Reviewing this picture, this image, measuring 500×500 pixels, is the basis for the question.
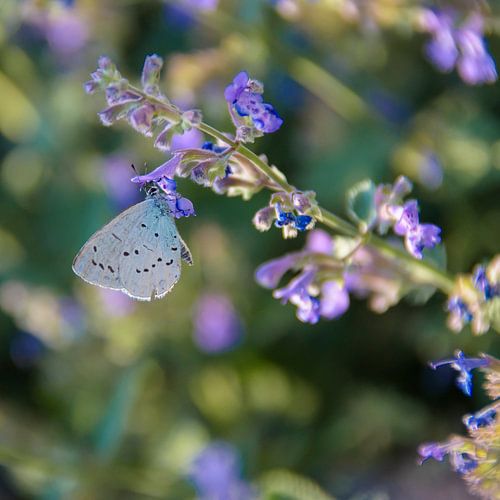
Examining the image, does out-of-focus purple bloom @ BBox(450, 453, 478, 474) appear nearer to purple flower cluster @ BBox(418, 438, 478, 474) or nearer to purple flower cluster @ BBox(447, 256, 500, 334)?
purple flower cluster @ BBox(418, 438, 478, 474)

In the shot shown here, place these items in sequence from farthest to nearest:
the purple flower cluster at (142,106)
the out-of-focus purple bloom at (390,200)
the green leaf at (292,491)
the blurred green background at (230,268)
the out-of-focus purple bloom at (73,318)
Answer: the out-of-focus purple bloom at (73,318), the blurred green background at (230,268), the green leaf at (292,491), the out-of-focus purple bloom at (390,200), the purple flower cluster at (142,106)

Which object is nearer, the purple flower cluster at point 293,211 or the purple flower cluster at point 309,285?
the purple flower cluster at point 293,211

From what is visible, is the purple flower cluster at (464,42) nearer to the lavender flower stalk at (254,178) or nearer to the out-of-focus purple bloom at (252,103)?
the lavender flower stalk at (254,178)

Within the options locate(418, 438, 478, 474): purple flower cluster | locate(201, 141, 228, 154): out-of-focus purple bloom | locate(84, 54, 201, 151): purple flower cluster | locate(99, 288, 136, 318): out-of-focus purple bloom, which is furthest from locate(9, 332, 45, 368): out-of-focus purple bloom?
locate(418, 438, 478, 474): purple flower cluster

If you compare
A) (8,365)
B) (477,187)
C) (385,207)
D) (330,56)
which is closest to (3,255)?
(8,365)

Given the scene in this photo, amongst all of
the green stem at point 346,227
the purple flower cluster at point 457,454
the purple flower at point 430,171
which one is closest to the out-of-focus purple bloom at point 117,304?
the purple flower at point 430,171

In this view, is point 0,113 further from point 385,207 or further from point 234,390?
point 385,207
